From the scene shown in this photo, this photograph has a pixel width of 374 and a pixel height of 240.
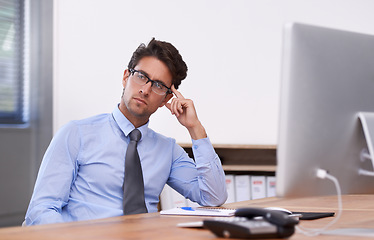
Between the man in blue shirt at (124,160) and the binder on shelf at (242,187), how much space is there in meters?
0.76

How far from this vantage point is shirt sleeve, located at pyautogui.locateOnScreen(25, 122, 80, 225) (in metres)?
1.57

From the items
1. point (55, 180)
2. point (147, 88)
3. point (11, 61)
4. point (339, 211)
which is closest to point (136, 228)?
point (339, 211)

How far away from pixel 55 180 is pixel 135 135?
0.36 meters

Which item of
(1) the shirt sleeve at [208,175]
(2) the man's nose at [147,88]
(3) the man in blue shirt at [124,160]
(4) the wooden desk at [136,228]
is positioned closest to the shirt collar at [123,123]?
(3) the man in blue shirt at [124,160]

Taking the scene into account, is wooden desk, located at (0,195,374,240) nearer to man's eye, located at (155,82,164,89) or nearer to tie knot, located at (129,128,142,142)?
tie knot, located at (129,128,142,142)

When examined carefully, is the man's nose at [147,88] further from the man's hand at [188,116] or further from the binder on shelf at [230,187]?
the binder on shelf at [230,187]

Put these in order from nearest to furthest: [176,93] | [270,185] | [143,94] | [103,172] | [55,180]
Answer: [55,180]
[103,172]
[143,94]
[176,93]
[270,185]

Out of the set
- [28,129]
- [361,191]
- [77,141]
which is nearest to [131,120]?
[77,141]

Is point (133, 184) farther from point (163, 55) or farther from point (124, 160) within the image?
point (163, 55)

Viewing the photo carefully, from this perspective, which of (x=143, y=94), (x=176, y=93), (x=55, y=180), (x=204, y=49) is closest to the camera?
(x=55, y=180)

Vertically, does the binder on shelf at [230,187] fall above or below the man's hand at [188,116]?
below

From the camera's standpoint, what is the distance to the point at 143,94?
1.91 meters

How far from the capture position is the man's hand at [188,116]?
1938mm

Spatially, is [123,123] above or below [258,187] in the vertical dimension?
above
